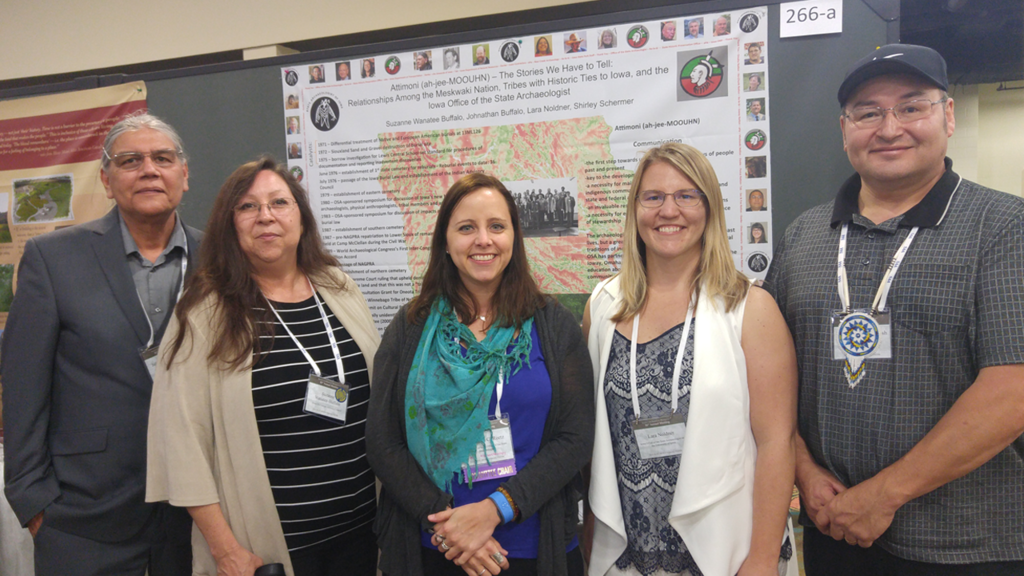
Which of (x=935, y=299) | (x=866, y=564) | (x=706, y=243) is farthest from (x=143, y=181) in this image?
(x=866, y=564)

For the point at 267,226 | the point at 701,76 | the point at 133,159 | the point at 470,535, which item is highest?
the point at 701,76

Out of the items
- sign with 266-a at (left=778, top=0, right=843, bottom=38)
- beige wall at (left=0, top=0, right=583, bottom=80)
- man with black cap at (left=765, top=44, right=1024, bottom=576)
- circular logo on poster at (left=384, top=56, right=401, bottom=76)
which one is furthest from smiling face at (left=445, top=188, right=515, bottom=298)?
beige wall at (left=0, top=0, right=583, bottom=80)

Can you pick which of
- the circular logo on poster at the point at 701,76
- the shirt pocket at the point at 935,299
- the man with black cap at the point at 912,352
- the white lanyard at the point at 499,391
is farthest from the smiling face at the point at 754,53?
the white lanyard at the point at 499,391

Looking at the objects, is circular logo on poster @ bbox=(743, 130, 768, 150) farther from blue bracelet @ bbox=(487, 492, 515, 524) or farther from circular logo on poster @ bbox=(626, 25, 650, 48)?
blue bracelet @ bbox=(487, 492, 515, 524)

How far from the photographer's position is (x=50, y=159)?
294 cm

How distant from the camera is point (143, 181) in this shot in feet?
6.05

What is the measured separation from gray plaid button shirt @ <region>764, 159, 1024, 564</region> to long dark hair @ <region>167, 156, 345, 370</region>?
161cm

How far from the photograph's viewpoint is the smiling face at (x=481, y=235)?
155 centimetres

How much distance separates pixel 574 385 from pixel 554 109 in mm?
1275

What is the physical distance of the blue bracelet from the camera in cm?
142

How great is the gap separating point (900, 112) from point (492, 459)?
1395mm

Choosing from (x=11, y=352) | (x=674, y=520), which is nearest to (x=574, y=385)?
(x=674, y=520)

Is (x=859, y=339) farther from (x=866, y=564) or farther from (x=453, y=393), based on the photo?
(x=453, y=393)

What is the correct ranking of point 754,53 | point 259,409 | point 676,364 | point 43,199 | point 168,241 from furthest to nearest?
1. point 43,199
2. point 754,53
3. point 168,241
4. point 259,409
5. point 676,364
